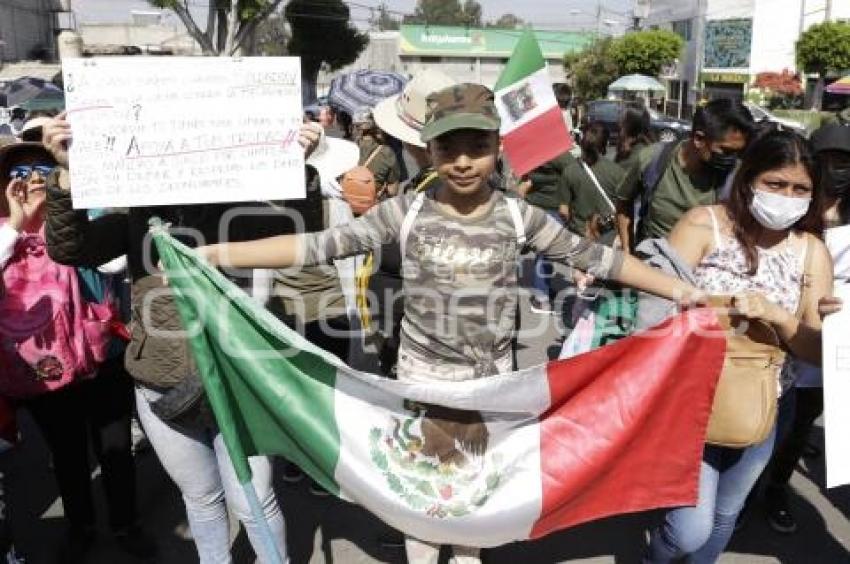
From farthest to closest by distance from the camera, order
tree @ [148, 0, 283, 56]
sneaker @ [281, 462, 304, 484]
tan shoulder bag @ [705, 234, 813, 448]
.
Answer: tree @ [148, 0, 283, 56], sneaker @ [281, 462, 304, 484], tan shoulder bag @ [705, 234, 813, 448]

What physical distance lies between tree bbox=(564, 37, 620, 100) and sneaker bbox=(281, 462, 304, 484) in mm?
42290

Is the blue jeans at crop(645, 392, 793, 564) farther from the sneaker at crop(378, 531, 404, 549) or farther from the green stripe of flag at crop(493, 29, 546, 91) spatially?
the green stripe of flag at crop(493, 29, 546, 91)

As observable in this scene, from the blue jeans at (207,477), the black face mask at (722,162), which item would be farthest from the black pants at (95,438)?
the black face mask at (722,162)

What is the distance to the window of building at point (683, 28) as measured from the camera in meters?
48.1

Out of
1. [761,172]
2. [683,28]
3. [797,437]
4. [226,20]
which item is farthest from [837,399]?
[683,28]

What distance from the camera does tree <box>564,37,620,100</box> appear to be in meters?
44.0

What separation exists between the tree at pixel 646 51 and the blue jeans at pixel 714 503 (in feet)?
144

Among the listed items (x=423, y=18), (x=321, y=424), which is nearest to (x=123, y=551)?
(x=321, y=424)

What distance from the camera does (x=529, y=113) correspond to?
4.45m

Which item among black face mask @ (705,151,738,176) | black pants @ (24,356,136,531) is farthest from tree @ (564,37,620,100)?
black pants @ (24,356,136,531)

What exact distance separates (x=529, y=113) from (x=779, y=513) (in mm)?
2441

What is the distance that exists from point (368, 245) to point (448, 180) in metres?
0.31

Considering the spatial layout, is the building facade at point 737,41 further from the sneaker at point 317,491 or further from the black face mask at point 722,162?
the sneaker at point 317,491

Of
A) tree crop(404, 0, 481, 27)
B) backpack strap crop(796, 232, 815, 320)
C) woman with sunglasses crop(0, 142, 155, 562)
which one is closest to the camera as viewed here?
backpack strap crop(796, 232, 815, 320)
